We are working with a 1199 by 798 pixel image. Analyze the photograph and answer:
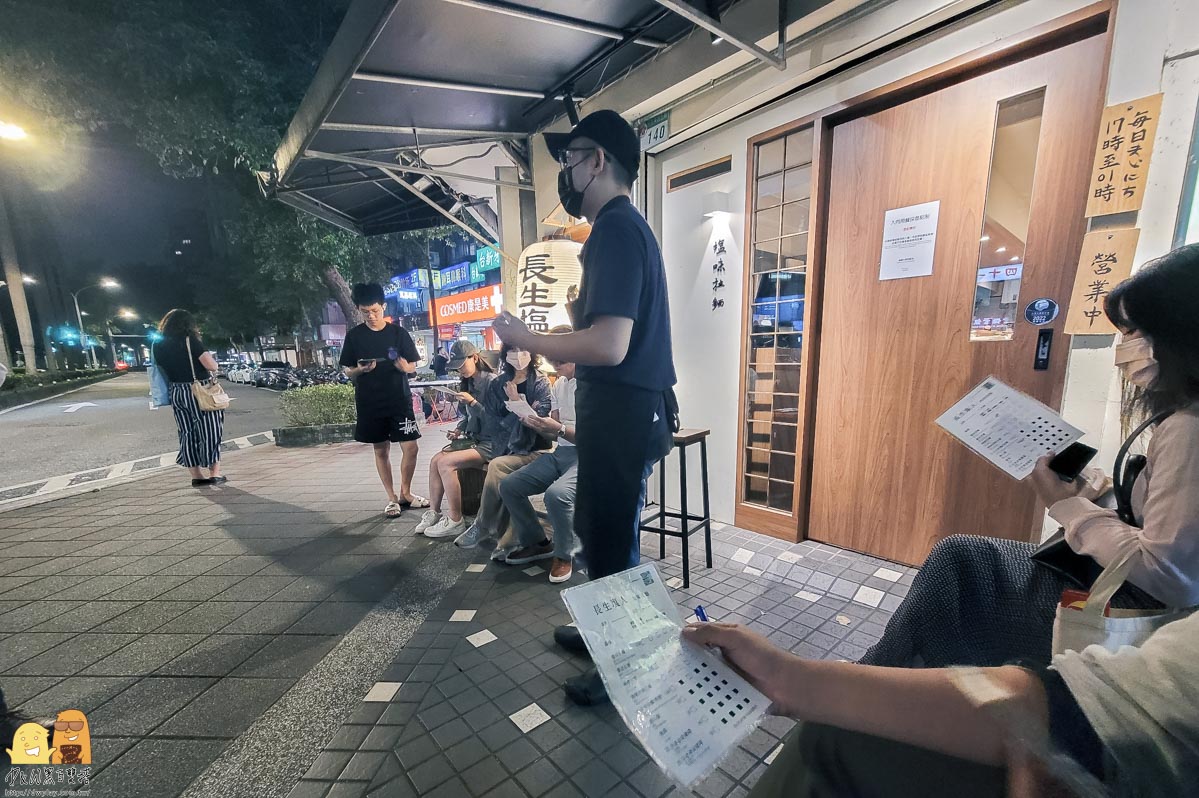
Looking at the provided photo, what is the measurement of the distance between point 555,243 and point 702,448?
6.74 feet

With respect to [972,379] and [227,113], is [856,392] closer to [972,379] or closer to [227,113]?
[972,379]

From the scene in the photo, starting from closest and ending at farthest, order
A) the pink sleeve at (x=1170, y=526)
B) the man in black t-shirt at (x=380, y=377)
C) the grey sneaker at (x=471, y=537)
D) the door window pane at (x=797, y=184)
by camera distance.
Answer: the pink sleeve at (x=1170, y=526) < the door window pane at (x=797, y=184) < the grey sneaker at (x=471, y=537) < the man in black t-shirt at (x=380, y=377)

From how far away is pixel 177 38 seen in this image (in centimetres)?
600

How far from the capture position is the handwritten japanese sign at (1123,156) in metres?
1.77

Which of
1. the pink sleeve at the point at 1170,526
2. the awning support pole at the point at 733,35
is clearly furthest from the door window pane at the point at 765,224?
the pink sleeve at the point at 1170,526

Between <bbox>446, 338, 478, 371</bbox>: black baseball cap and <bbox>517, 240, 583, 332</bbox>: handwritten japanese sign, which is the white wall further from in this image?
<bbox>446, 338, 478, 371</bbox>: black baseball cap

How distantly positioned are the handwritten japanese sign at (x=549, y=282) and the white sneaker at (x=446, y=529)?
172cm

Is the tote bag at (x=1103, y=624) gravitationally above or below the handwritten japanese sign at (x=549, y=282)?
below

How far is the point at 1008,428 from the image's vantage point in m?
1.44

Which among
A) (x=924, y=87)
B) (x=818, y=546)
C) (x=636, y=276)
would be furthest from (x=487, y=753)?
(x=924, y=87)

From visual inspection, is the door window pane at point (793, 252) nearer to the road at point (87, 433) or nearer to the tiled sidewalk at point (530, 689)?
the tiled sidewalk at point (530, 689)

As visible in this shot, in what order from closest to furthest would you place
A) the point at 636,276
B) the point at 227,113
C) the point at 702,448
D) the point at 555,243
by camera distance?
1. the point at 636,276
2. the point at 702,448
3. the point at 555,243
4. the point at 227,113

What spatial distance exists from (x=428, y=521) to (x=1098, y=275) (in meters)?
4.24

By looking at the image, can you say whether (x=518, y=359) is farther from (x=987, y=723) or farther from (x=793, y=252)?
(x=987, y=723)
